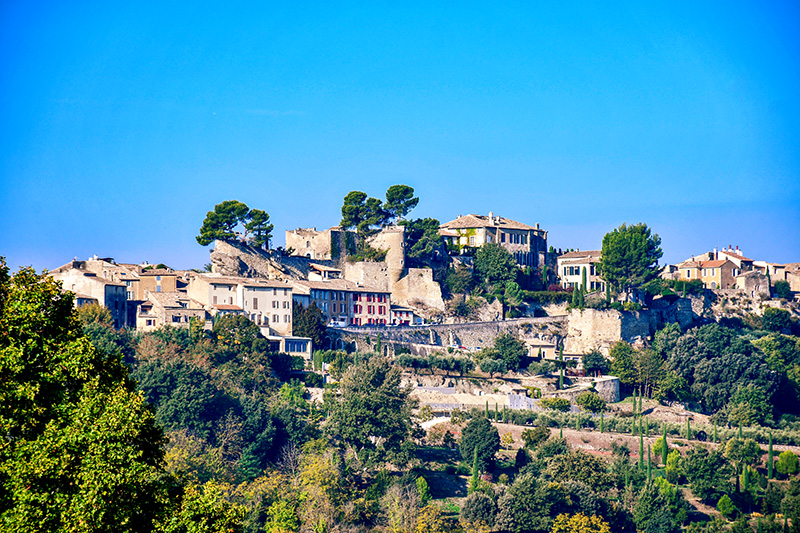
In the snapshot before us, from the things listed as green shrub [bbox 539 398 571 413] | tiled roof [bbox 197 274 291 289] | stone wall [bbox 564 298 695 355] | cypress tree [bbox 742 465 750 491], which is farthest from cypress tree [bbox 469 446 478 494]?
stone wall [bbox 564 298 695 355]

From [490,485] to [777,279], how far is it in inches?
2171

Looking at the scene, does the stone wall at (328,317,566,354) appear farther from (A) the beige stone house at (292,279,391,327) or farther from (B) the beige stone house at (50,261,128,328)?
(B) the beige stone house at (50,261,128,328)

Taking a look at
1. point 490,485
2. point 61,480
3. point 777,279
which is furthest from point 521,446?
point 777,279

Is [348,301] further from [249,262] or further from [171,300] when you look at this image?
[171,300]

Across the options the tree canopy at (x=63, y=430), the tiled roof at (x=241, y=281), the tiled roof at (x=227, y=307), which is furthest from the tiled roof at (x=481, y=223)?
the tree canopy at (x=63, y=430)

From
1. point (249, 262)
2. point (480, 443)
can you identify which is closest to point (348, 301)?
point (249, 262)

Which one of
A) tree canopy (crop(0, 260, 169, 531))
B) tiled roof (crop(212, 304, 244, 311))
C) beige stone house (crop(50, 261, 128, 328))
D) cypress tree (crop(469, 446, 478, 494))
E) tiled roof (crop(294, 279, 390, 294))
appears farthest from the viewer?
tiled roof (crop(294, 279, 390, 294))

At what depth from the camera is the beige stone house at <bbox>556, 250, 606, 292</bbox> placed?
8319 centimetres

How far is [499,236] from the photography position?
83.9m

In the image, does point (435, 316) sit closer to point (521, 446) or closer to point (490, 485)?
point (521, 446)

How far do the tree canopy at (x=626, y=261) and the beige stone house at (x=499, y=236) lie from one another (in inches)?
272

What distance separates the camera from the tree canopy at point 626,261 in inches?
3137

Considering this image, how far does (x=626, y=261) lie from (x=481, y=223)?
12437 millimetres

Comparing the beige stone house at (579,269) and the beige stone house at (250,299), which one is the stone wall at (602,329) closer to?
the beige stone house at (579,269)
